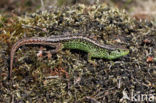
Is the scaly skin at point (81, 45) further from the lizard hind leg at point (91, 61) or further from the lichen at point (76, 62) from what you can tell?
the lichen at point (76, 62)

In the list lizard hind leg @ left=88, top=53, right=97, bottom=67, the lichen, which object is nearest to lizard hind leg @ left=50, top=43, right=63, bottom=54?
the lichen

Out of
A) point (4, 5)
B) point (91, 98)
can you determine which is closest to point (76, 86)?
point (91, 98)

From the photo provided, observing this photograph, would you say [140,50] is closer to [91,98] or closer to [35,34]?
[91,98]

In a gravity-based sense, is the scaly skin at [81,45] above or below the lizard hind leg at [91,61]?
above

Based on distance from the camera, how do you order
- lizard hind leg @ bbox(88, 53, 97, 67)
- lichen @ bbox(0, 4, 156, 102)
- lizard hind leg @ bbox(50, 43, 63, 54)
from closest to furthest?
lichen @ bbox(0, 4, 156, 102) → lizard hind leg @ bbox(88, 53, 97, 67) → lizard hind leg @ bbox(50, 43, 63, 54)

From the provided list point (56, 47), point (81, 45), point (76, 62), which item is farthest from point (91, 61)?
point (56, 47)

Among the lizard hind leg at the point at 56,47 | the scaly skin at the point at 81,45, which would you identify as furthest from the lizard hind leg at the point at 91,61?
the lizard hind leg at the point at 56,47

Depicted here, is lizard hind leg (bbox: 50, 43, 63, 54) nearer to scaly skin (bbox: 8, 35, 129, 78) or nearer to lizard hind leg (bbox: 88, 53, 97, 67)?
scaly skin (bbox: 8, 35, 129, 78)

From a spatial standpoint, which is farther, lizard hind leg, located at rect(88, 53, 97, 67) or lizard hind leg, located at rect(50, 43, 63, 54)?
lizard hind leg, located at rect(50, 43, 63, 54)

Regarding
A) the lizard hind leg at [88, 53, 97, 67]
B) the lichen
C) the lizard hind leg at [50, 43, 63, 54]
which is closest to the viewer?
the lichen
